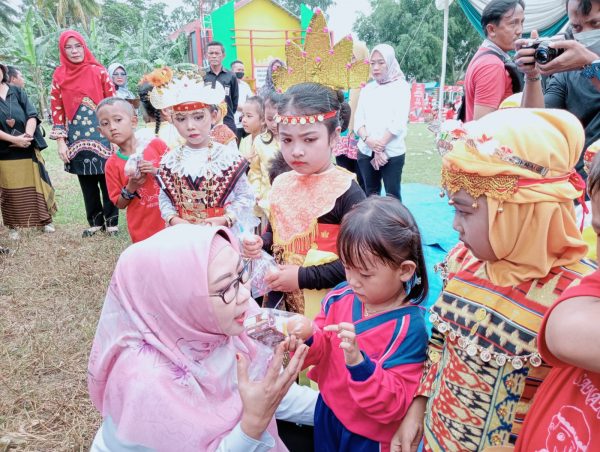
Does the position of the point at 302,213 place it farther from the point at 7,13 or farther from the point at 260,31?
the point at 7,13

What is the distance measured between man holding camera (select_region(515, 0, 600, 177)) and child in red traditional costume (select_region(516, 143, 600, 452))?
137 centimetres

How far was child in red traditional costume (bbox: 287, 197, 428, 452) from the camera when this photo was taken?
141 cm

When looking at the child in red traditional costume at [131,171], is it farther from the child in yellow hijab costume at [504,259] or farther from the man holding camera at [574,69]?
the child in yellow hijab costume at [504,259]

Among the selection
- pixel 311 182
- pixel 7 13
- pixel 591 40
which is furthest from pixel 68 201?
pixel 7 13

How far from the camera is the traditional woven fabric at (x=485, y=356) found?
1156 mm

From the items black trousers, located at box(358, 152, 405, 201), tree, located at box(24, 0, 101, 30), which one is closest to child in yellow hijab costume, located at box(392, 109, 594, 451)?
black trousers, located at box(358, 152, 405, 201)

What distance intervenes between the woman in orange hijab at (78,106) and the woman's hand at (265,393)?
179 inches

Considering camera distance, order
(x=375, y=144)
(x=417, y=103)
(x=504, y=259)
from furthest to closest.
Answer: (x=417, y=103) < (x=375, y=144) < (x=504, y=259)

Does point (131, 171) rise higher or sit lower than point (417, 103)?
lower

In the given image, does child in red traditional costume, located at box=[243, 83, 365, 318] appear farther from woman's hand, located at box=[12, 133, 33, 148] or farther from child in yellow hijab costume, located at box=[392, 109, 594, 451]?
woman's hand, located at box=[12, 133, 33, 148]

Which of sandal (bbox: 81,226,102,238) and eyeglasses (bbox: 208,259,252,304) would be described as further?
sandal (bbox: 81,226,102,238)

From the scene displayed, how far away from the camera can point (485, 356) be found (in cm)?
119

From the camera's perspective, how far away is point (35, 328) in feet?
11.1

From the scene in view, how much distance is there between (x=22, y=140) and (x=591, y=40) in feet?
17.4
